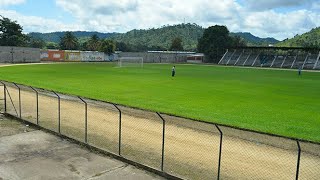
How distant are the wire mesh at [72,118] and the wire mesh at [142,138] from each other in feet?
7.38

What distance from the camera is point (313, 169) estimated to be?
11.7 meters

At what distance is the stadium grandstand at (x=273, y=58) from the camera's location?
343ft

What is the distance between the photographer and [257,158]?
41.1 feet

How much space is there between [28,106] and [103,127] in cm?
877

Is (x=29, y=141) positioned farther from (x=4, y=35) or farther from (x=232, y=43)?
(x=232, y=43)

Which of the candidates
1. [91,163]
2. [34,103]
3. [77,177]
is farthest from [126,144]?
[34,103]

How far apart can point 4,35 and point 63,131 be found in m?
109

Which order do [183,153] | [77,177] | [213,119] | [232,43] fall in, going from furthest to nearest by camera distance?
1. [232,43]
2. [213,119]
3. [183,153]
4. [77,177]

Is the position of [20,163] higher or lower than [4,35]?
lower

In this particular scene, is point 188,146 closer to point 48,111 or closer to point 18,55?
point 48,111

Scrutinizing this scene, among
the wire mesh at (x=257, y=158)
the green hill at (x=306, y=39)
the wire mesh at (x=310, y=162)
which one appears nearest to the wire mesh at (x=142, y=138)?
the wire mesh at (x=257, y=158)

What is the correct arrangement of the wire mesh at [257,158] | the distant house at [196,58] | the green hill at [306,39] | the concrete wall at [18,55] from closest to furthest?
1. the wire mesh at [257,158]
2. the concrete wall at [18,55]
3. the distant house at [196,58]
4. the green hill at [306,39]

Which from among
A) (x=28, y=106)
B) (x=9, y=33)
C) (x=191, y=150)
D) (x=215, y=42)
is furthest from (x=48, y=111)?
(x=215, y=42)

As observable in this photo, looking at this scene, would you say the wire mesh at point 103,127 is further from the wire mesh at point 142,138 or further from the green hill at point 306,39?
the green hill at point 306,39
